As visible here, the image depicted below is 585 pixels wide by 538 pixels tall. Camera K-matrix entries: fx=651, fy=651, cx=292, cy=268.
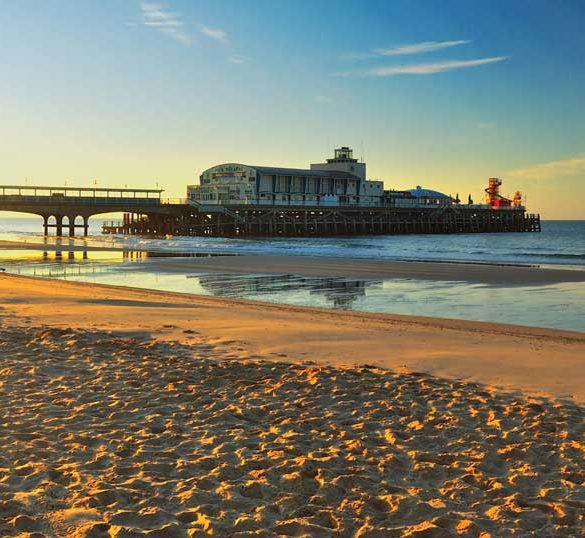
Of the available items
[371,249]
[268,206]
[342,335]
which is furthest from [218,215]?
[342,335]

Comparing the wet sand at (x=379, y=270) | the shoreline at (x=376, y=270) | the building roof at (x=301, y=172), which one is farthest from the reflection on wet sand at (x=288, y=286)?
the building roof at (x=301, y=172)

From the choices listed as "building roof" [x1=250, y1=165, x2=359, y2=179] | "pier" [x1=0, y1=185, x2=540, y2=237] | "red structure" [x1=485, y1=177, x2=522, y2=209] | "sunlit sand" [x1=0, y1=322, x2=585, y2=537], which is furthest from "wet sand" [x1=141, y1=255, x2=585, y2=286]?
"red structure" [x1=485, y1=177, x2=522, y2=209]

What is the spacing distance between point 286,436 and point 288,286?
55.2 ft

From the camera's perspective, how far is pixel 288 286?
22969mm

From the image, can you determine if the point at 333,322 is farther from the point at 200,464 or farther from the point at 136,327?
the point at 200,464

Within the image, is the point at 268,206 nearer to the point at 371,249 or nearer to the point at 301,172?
the point at 301,172

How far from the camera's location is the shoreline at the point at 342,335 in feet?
30.5

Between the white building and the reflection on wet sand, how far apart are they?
61654mm

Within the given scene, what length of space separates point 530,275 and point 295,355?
2070 centimetres

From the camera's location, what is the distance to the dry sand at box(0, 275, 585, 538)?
4.48 m

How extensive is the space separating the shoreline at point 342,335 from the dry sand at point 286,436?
0.08 m

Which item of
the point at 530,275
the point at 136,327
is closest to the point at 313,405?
the point at 136,327

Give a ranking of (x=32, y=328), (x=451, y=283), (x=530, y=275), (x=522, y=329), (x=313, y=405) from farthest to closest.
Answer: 1. (x=530, y=275)
2. (x=451, y=283)
3. (x=522, y=329)
4. (x=32, y=328)
5. (x=313, y=405)

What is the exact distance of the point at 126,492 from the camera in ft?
15.7
